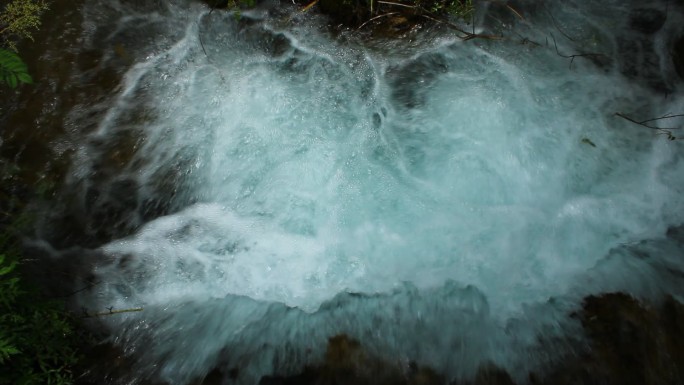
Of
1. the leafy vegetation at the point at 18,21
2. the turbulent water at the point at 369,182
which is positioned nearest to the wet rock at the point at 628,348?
the turbulent water at the point at 369,182

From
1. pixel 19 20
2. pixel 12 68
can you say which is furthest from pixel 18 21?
pixel 12 68

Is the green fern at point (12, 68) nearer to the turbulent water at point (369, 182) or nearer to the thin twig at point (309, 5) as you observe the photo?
the turbulent water at point (369, 182)

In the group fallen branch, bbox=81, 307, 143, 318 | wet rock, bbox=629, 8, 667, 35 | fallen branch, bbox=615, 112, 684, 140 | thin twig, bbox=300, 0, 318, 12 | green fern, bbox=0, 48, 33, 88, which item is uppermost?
green fern, bbox=0, 48, 33, 88

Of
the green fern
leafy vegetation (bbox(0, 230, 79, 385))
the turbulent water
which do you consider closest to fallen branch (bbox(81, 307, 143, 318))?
the turbulent water

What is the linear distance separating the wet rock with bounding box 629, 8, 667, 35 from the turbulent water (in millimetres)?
20

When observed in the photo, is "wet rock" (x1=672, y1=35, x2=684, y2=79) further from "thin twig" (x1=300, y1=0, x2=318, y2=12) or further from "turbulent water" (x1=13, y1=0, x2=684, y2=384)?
"thin twig" (x1=300, y1=0, x2=318, y2=12)

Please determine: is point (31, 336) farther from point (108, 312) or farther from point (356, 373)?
point (356, 373)

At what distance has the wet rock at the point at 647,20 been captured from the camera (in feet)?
12.1

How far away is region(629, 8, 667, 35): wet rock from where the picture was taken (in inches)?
146

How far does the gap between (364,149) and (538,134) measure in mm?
1355

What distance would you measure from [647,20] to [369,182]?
2733mm

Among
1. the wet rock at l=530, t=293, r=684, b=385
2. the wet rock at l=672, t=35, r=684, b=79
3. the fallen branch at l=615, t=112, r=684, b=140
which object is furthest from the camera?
the wet rock at l=672, t=35, r=684, b=79

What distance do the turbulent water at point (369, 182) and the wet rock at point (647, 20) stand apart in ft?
0.07

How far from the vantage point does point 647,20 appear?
3.72 metres
